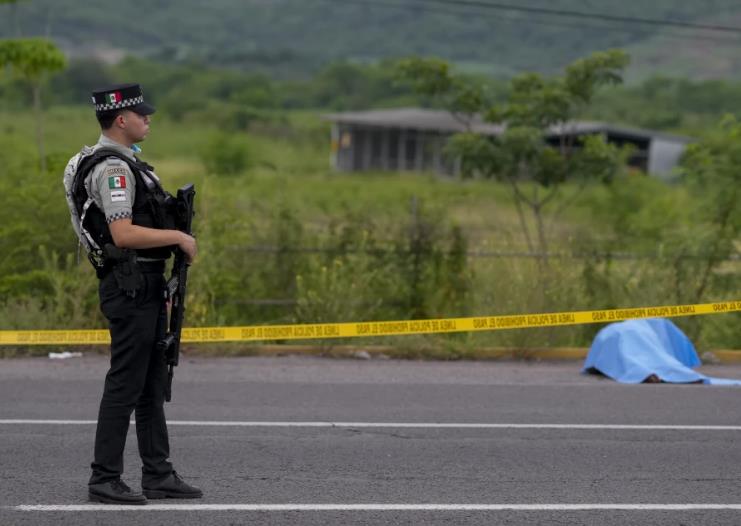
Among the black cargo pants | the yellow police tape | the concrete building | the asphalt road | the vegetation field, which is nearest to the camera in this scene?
the black cargo pants

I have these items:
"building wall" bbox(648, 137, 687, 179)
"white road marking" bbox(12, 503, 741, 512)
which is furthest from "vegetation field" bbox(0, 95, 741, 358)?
"building wall" bbox(648, 137, 687, 179)

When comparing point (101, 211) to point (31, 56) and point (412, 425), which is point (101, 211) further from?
point (31, 56)

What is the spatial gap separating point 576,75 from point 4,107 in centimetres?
8133

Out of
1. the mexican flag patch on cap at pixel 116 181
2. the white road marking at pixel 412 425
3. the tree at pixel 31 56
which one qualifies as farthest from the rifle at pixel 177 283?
the tree at pixel 31 56

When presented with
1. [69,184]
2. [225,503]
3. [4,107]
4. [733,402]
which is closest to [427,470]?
[225,503]

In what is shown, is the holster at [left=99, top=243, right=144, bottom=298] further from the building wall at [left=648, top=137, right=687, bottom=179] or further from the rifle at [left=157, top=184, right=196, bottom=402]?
the building wall at [left=648, top=137, right=687, bottom=179]

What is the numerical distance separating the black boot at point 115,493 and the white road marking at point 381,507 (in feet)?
0.11

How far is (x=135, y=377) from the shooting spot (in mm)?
5949

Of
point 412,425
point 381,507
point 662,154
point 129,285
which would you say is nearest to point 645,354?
point 412,425

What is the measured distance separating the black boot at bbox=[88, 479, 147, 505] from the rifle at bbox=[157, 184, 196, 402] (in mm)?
503

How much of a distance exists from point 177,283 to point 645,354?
19.3 ft

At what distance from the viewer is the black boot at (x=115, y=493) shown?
609 centimetres

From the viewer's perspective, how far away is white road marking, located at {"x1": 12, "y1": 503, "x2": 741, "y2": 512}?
6.11 meters

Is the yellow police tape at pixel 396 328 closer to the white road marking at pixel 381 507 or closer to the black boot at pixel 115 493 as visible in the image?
the white road marking at pixel 381 507
